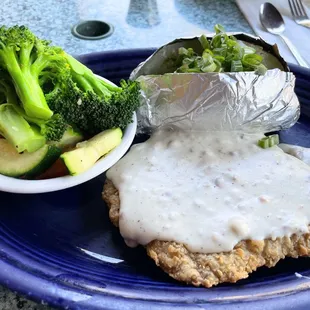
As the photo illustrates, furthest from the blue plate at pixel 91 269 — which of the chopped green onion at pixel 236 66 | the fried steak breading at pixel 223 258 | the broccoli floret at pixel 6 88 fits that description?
the chopped green onion at pixel 236 66

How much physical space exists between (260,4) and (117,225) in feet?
4.99

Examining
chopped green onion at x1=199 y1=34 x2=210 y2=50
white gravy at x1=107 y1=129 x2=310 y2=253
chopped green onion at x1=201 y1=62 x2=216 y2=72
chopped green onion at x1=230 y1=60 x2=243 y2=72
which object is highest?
chopped green onion at x1=199 y1=34 x2=210 y2=50

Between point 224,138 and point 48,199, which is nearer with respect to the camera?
point 48,199

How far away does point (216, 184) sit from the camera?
1219mm

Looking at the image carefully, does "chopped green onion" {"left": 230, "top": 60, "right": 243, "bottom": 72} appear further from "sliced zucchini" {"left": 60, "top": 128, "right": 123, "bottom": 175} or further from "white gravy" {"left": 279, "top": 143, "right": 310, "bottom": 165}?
"sliced zucchini" {"left": 60, "top": 128, "right": 123, "bottom": 175}

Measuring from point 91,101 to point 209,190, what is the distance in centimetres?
38

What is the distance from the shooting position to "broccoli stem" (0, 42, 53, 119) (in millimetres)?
1140

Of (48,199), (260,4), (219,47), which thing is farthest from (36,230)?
(260,4)

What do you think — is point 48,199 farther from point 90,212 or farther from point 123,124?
point 123,124

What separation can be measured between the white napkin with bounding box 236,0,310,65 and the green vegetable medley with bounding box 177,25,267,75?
1.73ft

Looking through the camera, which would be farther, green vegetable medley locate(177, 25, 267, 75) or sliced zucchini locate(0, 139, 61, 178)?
green vegetable medley locate(177, 25, 267, 75)

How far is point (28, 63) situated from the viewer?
4.02 ft

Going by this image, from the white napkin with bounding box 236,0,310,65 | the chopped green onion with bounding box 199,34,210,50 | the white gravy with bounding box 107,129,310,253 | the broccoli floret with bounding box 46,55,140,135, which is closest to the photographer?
the white gravy with bounding box 107,129,310,253

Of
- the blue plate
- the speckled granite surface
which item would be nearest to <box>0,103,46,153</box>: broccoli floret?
the blue plate
